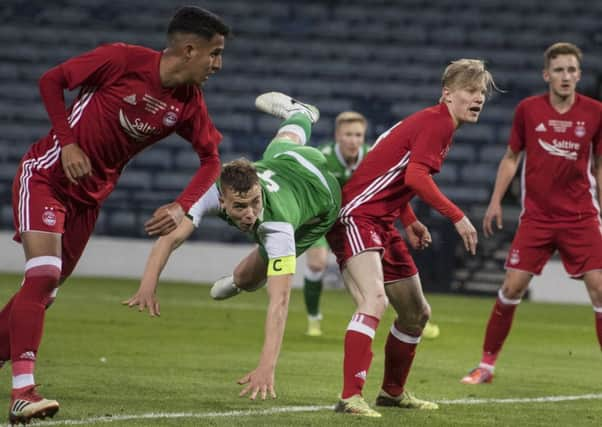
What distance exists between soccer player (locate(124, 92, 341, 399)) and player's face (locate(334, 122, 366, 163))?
149 inches

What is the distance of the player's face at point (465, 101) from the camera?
6301 millimetres

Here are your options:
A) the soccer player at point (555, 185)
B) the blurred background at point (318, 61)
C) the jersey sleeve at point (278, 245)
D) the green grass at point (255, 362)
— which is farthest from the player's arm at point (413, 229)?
the blurred background at point (318, 61)

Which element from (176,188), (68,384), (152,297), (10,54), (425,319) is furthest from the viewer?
(10,54)

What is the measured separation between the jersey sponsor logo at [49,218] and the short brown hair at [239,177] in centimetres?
80

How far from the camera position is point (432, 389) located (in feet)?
25.0

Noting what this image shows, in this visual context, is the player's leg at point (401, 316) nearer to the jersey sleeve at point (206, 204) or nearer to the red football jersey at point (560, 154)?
the jersey sleeve at point (206, 204)

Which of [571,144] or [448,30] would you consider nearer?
[571,144]

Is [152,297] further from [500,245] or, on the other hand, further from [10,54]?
[10,54]

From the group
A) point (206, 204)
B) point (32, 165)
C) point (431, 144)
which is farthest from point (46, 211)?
point (431, 144)

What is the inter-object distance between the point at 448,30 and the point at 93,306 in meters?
10.3

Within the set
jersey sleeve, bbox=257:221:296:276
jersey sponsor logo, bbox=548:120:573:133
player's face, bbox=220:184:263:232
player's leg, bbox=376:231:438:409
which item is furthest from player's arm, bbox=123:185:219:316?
jersey sponsor logo, bbox=548:120:573:133

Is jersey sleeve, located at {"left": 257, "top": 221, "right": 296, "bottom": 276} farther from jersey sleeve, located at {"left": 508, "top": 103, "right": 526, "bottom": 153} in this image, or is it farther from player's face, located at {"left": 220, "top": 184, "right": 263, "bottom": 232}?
jersey sleeve, located at {"left": 508, "top": 103, "right": 526, "bottom": 153}

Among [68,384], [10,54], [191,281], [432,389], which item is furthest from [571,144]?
Result: [10,54]

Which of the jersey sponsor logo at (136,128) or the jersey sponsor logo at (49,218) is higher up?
the jersey sponsor logo at (136,128)
